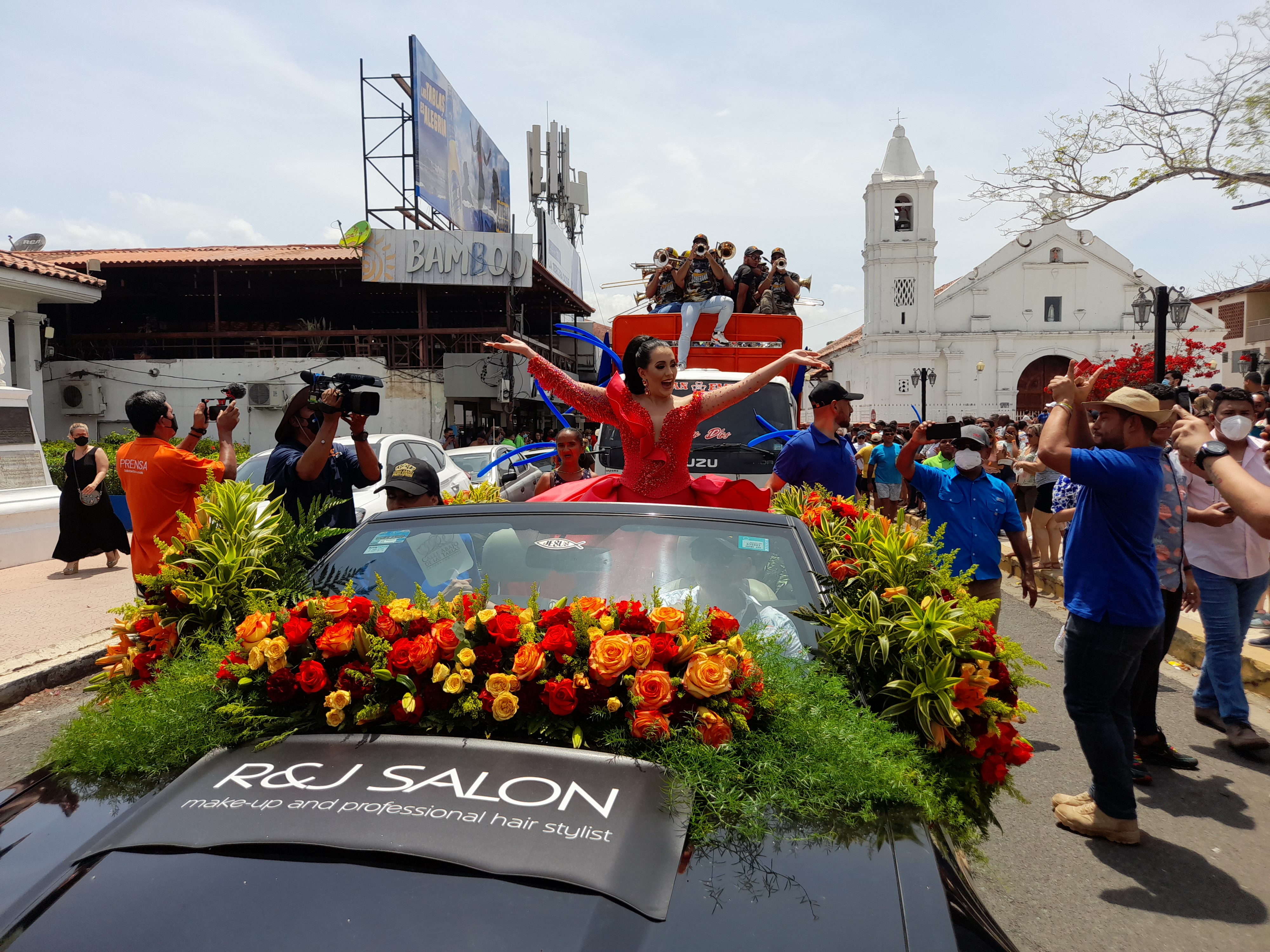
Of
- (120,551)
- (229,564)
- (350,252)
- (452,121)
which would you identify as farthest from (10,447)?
(452,121)

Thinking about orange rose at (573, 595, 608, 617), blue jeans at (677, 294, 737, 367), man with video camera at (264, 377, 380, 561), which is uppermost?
blue jeans at (677, 294, 737, 367)

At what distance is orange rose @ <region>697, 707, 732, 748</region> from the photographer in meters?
2.05

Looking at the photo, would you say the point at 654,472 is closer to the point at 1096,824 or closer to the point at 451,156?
the point at 1096,824

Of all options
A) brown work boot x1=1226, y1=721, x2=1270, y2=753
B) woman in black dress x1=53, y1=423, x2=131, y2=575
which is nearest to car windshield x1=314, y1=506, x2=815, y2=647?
brown work boot x1=1226, y1=721, x2=1270, y2=753

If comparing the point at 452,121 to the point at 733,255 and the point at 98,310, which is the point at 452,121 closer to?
the point at 98,310

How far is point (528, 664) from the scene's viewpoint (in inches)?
84.8

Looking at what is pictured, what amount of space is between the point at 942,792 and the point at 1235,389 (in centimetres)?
474

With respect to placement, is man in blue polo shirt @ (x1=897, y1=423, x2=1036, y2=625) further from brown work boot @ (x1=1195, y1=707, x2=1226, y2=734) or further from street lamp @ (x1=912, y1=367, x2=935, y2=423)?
street lamp @ (x1=912, y1=367, x2=935, y2=423)

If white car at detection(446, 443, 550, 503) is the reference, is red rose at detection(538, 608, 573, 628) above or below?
below

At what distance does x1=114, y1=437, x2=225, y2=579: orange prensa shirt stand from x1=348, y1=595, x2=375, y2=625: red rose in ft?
9.28

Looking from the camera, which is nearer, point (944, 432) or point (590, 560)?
point (590, 560)

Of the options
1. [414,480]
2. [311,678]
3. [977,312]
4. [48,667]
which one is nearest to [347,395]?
[414,480]

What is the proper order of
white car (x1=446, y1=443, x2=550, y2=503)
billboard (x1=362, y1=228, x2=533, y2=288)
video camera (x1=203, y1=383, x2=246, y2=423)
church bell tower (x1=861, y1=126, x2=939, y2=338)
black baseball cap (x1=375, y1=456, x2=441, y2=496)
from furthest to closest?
1. church bell tower (x1=861, y1=126, x2=939, y2=338)
2. billboard (x1=362, y1=228, x2=533, y2=288)
3. white car (x1=446, y1=443, x2=550, y2=503)
4. video camera (x1=203, y1=383, x2=246, y2=423)
5. black baseball cap (x1=375, y1=456, x2=441, y2=496)

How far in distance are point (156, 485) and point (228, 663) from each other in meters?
3.01
